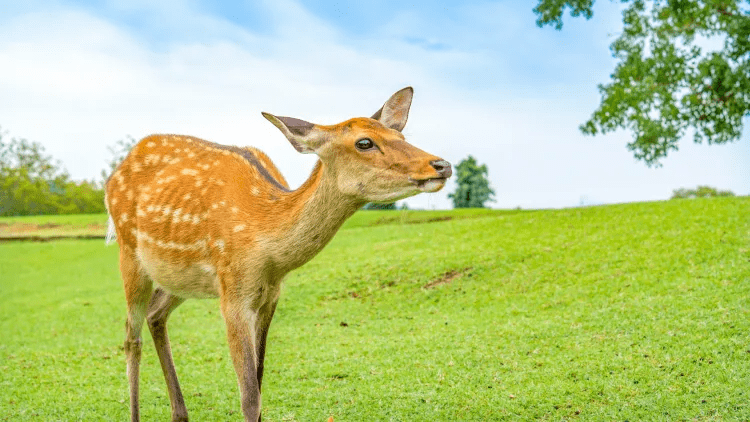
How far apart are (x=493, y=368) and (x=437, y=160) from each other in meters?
3.98

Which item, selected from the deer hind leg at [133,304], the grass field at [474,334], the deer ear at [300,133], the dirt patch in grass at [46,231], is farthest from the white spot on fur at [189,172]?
the dirt patch in grass at [46,231]

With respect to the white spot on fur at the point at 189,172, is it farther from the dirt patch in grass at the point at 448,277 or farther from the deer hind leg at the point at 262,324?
the dirt patch in grass at the point at 448,277

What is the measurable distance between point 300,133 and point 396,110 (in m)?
0.71

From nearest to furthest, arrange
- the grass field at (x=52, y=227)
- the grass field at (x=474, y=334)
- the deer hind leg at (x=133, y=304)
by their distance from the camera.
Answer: the deer hind leg at (x=133, y=304), the grass field at (x=474, y=334), the grass field at (x=52, y=227)

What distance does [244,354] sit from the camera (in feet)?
13.7

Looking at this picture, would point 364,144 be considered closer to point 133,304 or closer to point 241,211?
point 241,211

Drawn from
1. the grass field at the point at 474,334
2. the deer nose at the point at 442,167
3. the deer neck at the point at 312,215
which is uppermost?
the deer nose at the point at 442,167

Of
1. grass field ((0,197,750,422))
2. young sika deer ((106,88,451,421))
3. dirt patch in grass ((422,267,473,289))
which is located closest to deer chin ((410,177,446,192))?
young sika deer ((106,88,451,421))

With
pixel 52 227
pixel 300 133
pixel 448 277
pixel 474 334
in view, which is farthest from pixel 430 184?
pixel 52 227

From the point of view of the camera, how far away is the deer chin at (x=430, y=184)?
3.58 meters

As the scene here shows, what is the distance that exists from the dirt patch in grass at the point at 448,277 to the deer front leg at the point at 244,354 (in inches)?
287

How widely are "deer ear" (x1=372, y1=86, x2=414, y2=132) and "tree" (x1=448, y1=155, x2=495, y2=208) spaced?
2903cm

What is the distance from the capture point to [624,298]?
9.14 m

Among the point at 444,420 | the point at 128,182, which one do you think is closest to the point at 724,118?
the point at 444,420
